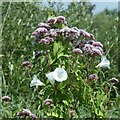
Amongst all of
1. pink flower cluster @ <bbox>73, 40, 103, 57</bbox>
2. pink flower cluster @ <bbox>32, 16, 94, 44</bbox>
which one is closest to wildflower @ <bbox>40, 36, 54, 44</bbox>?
pink flower cluster @ <bbox>32, 16, 94, 44</bbox>

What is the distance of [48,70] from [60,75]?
202 mm

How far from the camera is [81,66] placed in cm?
272

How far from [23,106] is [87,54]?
113 cm

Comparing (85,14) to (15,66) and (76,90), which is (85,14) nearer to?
(15,66)

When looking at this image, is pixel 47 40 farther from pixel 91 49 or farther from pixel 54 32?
pixel 91 49

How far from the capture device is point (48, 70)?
2707 millimetres

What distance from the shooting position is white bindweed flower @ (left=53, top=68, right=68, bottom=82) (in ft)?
8.28

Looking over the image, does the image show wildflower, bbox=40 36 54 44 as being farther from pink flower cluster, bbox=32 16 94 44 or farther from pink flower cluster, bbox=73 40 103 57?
pink flower cluster, bbox=73 40 103 57

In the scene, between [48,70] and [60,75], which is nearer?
[60,75]

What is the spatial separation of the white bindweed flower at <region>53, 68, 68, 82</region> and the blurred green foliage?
6 cm

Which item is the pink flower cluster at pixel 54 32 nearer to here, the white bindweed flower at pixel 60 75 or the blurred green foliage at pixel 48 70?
the blurred green foliage at pixel 48 70

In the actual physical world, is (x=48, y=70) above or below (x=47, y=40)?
below

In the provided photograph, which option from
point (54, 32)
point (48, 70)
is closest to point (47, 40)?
point (54, 32)

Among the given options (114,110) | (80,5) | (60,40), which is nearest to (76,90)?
(60,40)
